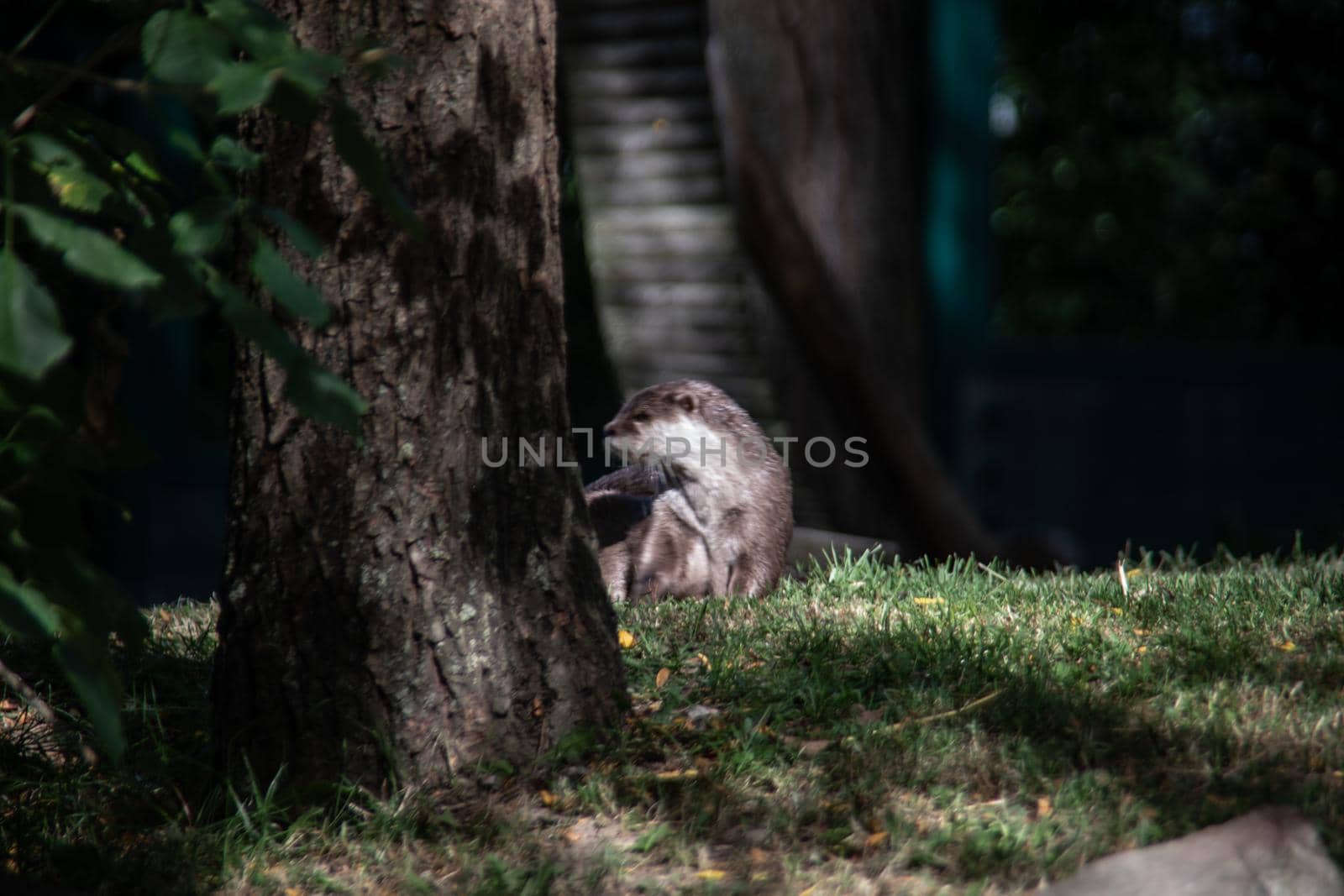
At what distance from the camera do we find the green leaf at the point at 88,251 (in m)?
2.06

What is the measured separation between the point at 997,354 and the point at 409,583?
886cm

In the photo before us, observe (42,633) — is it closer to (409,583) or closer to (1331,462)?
(409,583)

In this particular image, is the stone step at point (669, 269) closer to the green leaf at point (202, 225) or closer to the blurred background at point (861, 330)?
the blurred background at point (861, 330)

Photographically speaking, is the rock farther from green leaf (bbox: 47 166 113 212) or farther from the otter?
the otter

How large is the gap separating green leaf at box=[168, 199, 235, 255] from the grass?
5.33 ft

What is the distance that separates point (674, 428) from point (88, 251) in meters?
3.85

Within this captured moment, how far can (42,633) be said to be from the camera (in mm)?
2389

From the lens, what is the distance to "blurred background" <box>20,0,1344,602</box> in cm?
595

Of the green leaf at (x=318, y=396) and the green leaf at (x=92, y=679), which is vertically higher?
the green leaf at (x=318, y=396)

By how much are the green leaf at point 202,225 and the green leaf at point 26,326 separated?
0.86 feet

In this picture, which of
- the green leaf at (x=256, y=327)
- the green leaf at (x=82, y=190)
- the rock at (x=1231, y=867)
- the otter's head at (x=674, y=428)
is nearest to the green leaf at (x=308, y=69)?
the green leaf at (x=256, y=327)

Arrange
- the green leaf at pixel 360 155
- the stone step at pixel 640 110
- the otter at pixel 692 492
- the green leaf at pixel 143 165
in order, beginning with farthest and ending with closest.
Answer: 1. the stone step at pixel 640 110
2. the otter at pixel 692 492
3. the green leaf at pixel 143 165
4. the green leaf at pixel 360 155

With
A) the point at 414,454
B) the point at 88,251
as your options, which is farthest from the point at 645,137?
the point at 88,251

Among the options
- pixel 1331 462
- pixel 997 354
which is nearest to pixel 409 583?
pixel 997 354
